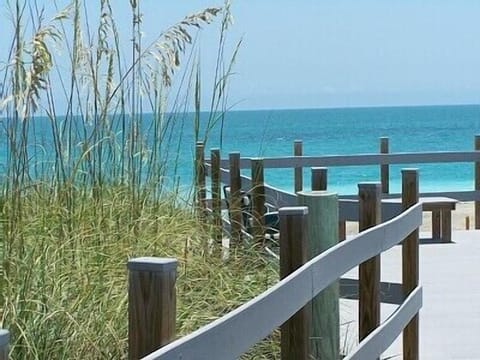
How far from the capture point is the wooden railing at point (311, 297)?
2.02m

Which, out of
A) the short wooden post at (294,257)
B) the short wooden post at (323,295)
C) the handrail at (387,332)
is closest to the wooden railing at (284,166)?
the handrail at (387,332)

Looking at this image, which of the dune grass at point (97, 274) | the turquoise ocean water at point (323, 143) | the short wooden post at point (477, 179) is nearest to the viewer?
the dune grass at point (97, 274)

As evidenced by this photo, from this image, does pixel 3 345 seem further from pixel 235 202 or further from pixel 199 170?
pixel 235 202

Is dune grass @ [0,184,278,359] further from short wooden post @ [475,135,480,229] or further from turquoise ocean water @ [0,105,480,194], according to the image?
short wooden post @ [475,135,480,229]

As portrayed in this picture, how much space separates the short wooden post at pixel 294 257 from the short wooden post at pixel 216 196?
159 cm

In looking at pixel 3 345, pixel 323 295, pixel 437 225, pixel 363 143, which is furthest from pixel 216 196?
pixel 363 143

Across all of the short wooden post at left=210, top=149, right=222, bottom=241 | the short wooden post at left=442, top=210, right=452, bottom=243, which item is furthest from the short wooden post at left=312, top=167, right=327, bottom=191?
the short wooden post at left=442, top=210, right=452, bottom=243

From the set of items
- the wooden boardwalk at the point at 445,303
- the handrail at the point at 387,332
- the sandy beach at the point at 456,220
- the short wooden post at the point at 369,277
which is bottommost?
the sandy beach at the point at 456,220

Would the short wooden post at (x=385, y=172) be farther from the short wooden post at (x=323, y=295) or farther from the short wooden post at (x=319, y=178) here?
the short wooden post at (x=323, y=295)

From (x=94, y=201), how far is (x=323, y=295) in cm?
108

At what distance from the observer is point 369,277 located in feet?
12.8

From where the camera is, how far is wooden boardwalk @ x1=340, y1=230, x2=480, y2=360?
196 inches

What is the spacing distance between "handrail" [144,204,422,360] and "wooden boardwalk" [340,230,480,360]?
1.25 meters

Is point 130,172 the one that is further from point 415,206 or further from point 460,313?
point 460,313
